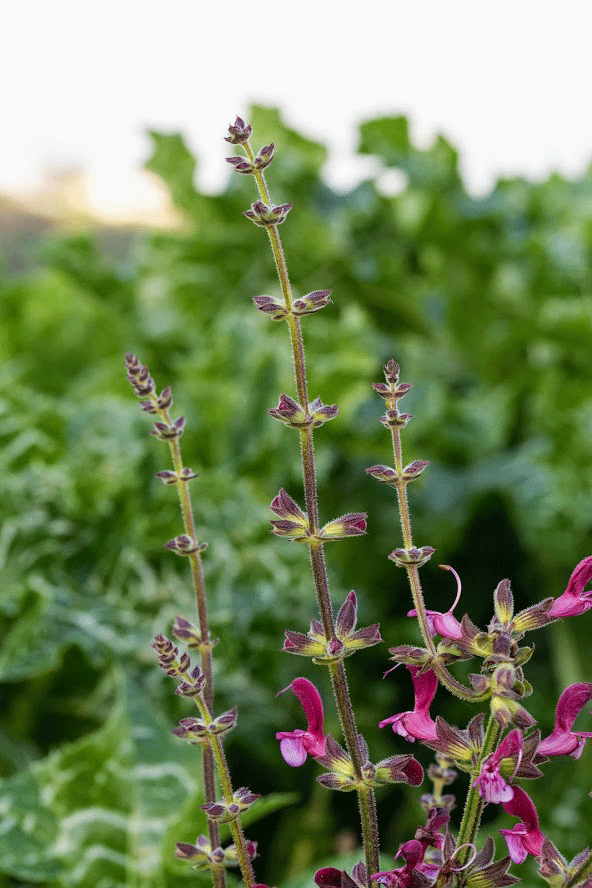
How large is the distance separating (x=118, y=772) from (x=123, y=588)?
0.79 feet

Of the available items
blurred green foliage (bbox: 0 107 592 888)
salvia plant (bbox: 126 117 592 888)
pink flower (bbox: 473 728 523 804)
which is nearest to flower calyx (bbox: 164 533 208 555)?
salvia plant (bbox: 126 117 592 888)

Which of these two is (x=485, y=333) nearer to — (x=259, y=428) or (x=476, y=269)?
(x=476, y=269)

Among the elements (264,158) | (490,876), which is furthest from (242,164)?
(490,876)

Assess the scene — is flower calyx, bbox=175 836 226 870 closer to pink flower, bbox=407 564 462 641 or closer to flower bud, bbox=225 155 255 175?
pink flower, bbox=407 564 462 641

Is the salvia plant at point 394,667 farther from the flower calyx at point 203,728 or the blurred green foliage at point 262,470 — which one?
the blurred green foliage at point 262,470

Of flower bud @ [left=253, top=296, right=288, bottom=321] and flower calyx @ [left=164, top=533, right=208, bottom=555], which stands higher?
flower bud @ [left=253, top=296, right=288, bottom=321]

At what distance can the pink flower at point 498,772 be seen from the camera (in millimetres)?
257

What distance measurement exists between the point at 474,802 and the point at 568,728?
0.06 m

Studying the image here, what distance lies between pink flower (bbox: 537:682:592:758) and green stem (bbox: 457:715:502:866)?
0.10ft

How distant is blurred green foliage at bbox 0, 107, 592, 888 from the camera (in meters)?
0.75

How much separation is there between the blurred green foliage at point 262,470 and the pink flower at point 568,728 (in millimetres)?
258

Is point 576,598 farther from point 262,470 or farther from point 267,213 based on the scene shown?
point 262,470

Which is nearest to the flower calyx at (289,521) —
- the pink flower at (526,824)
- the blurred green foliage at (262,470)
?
the pink flower at (526,824)

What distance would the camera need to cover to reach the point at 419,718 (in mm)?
316
